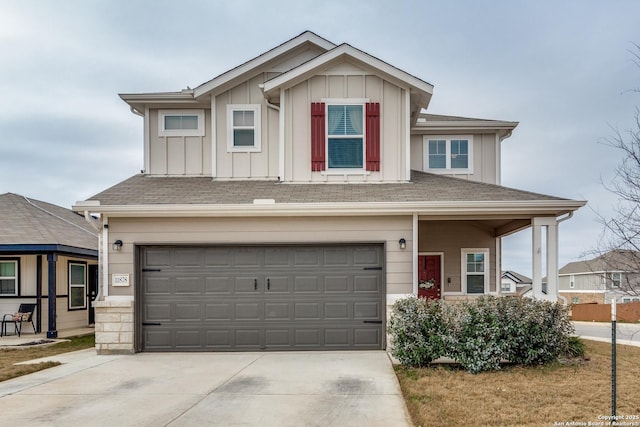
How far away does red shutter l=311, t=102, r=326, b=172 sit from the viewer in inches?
407

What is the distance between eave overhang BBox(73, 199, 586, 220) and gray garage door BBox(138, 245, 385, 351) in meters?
0.77

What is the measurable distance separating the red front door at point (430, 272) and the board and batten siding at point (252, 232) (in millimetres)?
3947

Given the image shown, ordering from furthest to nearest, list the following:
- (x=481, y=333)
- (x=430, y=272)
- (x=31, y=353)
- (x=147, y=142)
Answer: (x=430, y=272) → (x=147, y=142) → (x=31, y=353) → (x=481, y=333)

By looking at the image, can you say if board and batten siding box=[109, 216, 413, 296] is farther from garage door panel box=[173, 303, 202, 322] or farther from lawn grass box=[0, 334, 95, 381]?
lawn grass box=[0, 334, 95, 381]

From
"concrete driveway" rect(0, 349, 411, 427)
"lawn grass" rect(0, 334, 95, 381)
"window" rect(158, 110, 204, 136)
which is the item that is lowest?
"lawn grass" rect(0, 334, 95, 381)

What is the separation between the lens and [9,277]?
44.1 ft

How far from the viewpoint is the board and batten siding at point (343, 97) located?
1037cm

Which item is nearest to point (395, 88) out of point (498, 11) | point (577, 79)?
point (498, 11)

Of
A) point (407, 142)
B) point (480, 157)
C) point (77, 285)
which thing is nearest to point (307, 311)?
point (407, 142)

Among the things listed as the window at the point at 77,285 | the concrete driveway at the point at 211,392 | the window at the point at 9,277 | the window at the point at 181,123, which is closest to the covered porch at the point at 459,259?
the concrete driveway at the point at 211,392

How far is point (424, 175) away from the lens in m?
11.5

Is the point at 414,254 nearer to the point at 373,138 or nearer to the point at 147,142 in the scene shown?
the point at 373,138

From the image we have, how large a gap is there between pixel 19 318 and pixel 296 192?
8.57 m

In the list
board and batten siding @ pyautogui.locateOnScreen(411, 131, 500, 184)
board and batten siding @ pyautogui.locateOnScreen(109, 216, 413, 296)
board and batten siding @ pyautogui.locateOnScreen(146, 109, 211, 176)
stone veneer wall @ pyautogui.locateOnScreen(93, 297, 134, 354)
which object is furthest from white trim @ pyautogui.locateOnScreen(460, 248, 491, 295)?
stone veneer wall @ pyautogui.locateOnScreen(93, 297, 134, 354)
